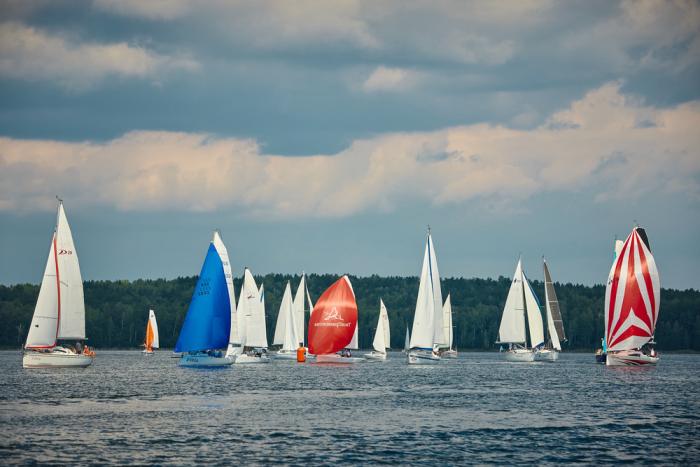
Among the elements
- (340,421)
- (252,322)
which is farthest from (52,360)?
(340,421)

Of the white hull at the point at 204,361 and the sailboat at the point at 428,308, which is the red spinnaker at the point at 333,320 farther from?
the white hull at the point at 204,361

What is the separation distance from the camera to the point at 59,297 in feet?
271

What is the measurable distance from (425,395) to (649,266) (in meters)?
35.0

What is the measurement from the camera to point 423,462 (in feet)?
126

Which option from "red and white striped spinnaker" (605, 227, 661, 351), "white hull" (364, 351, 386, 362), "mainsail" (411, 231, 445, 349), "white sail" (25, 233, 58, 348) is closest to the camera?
"white sail" (25, 233, 58, 348)

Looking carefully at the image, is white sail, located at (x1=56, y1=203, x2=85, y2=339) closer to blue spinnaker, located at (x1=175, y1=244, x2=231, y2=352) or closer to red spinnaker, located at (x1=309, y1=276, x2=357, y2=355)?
blue spinnaker, located at (x1=175, y1=244, x2=231, y2=352)

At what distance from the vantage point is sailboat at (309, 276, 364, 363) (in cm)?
10556

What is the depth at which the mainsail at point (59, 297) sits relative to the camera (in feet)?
269

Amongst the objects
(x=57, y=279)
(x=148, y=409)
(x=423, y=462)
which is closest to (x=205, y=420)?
(x=148, y=409)

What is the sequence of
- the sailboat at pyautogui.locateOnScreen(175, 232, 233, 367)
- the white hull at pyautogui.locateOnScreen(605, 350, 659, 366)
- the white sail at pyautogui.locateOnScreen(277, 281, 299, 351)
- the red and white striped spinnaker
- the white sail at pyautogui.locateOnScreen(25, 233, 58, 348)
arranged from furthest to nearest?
1. the white sail at pyautogui.locateOnScreen(277, 281, 299, 351)
2. the white hull at pyautogui.locateOnScreen(605, 350, 659, 366)
3. the red and white striped spinnaker
4. the sailboat at pyautogui.locateOnScreen(175, 232, 233, 367)
5. the white sail at pyautogui.locateOnScreen(25, 233, 58, 348)

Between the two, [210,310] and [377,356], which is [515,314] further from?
[210,310]

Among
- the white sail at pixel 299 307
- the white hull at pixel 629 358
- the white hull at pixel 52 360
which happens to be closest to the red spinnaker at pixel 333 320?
the white sail at pixel 299 307

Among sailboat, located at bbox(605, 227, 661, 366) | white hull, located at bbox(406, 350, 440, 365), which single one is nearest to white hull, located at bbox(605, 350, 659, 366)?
sailboat, located at bbox(605, 227, 661, 366)

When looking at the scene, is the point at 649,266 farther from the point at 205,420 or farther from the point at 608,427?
the point at 205,420
